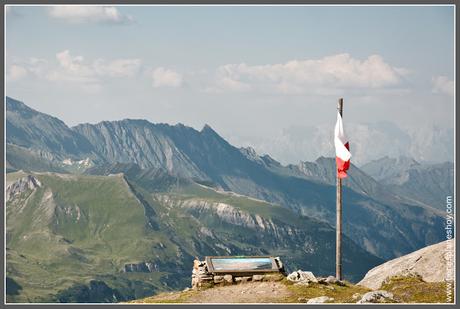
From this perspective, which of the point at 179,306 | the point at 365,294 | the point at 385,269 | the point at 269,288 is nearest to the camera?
the point at 179,306

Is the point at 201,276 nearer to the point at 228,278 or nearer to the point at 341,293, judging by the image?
the point at 228,278

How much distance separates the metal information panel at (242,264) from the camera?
209 feet

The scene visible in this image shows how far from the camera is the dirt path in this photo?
58062 millimetres

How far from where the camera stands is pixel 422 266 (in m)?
75.8

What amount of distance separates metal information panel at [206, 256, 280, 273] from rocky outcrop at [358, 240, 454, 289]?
1215 cm

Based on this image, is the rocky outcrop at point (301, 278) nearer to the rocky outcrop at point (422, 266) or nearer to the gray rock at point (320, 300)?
the gray rock at point (320, 300)

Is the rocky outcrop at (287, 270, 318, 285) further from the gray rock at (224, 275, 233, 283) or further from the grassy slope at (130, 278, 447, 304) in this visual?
the gray rock at (224, 275, 233, 283)

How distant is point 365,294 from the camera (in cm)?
5716

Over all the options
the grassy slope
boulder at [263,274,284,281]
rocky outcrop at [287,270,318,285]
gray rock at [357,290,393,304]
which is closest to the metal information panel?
boulder at [263,274,284,281]

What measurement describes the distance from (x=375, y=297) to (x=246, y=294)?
9676 mm

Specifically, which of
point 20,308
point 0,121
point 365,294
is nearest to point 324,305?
point 365,294

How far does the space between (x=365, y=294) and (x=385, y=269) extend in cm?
2564

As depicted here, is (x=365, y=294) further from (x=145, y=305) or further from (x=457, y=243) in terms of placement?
(x=145, y=305)

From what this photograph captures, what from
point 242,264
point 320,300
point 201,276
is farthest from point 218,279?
point 320,300
